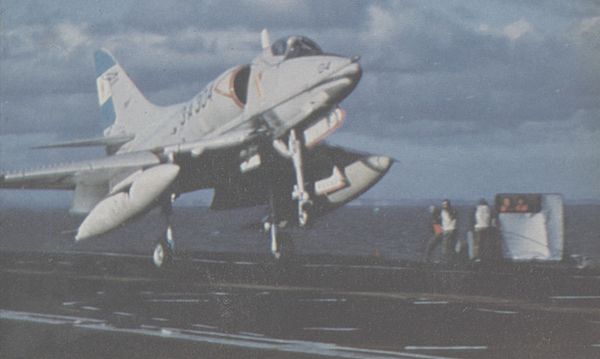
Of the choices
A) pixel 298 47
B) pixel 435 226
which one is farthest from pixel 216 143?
pixel 435 226

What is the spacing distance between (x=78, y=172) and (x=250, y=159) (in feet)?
19.6

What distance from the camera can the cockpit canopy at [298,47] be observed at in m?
23.4

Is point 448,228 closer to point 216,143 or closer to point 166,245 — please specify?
point 216,143

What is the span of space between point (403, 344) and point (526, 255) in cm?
1704

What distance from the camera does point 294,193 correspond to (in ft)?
71.1

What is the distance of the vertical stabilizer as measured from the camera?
36.6m

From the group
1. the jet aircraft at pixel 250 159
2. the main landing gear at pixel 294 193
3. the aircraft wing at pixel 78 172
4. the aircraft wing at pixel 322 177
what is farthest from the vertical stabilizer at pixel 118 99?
the main landing gear at pixel 294 193

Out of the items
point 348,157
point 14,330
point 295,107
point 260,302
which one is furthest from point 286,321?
point 348,157

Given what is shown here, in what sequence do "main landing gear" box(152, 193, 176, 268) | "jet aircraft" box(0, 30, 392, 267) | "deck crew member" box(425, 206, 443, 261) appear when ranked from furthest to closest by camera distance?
"deck crew member" box(425, 206, 443, 261) → "main landing gear" box(152, 193, 176, 268) → "jet aircraft" box(0, 30, 392, 267)

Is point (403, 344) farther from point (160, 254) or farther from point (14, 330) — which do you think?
point (160, 254)

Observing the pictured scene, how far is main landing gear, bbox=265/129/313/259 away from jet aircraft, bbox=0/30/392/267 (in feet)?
0.09

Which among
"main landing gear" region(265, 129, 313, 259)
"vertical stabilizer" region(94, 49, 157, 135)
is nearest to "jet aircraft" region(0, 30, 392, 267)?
"main landing gear" region(265, 129, 313, 259)

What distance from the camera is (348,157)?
90.6ft

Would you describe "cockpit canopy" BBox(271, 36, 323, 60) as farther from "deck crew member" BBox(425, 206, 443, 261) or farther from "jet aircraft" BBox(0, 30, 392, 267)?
"deck crew member" BBox(425, 206, 443, 261)
